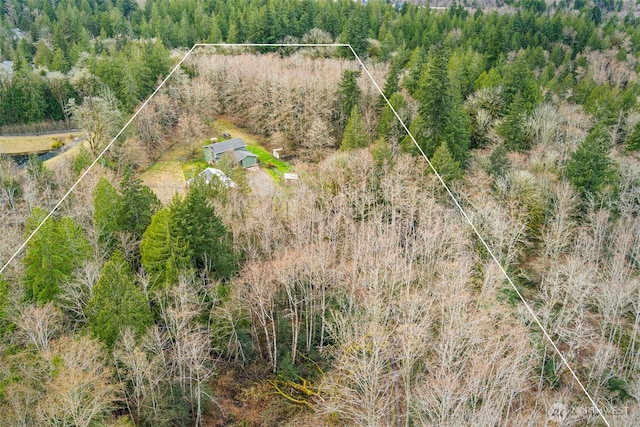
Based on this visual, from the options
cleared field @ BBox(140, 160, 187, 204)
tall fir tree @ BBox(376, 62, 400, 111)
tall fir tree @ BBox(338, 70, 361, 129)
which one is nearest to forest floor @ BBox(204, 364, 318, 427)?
cleared field @ BBox(140, 160, 187, 204)

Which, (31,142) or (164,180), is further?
(164,180)

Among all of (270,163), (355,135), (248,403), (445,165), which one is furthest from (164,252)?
(355,135)

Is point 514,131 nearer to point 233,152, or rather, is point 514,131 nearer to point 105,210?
point 233,152

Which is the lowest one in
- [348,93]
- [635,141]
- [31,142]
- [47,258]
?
[635,141]

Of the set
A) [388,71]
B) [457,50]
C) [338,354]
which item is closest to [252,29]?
[388,71]

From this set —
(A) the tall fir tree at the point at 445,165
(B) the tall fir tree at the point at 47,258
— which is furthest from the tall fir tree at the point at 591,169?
(B) the tall fir tree at the point at 47,258

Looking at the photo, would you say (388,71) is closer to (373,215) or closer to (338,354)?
(373,215)

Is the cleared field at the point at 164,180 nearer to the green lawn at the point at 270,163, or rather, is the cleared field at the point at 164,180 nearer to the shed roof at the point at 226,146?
the shed roof at the point at 226,146
